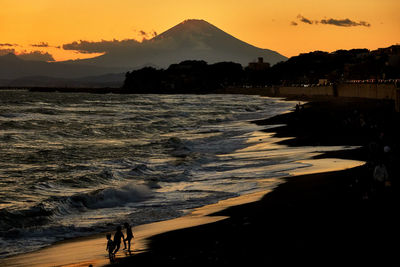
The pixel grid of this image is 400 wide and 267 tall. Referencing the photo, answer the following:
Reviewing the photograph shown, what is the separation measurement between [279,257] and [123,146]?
3137cm

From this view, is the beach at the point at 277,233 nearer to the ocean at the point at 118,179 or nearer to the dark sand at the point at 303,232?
the dark sand at the point at 303,232

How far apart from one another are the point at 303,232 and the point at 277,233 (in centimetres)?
59

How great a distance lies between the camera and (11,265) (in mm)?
12812

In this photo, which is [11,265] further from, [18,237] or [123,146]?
[123,146]

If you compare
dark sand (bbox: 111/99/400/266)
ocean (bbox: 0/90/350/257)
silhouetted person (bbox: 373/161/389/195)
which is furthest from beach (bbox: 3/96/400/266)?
ocean (bbox: 0/90/350/257)

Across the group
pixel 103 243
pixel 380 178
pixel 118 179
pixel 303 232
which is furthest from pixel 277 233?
pixel 118 179

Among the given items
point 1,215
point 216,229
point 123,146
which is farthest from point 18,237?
point 123,146

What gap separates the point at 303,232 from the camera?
12.4 metres

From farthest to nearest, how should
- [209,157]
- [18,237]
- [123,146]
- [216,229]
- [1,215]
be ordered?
[123,146], [209,157], [1,215], [18,237], [216,229]

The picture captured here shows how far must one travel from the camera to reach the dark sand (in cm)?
1062

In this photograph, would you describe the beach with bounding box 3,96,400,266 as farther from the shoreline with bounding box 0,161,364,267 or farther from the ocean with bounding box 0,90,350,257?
the ocean with bounding box 0,90,350,257

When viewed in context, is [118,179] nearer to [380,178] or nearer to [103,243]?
[103,243]

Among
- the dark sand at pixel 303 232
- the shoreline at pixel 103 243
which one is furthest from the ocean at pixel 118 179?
the dark sand at pixel 303 232

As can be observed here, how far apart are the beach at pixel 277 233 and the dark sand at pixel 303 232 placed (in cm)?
2
